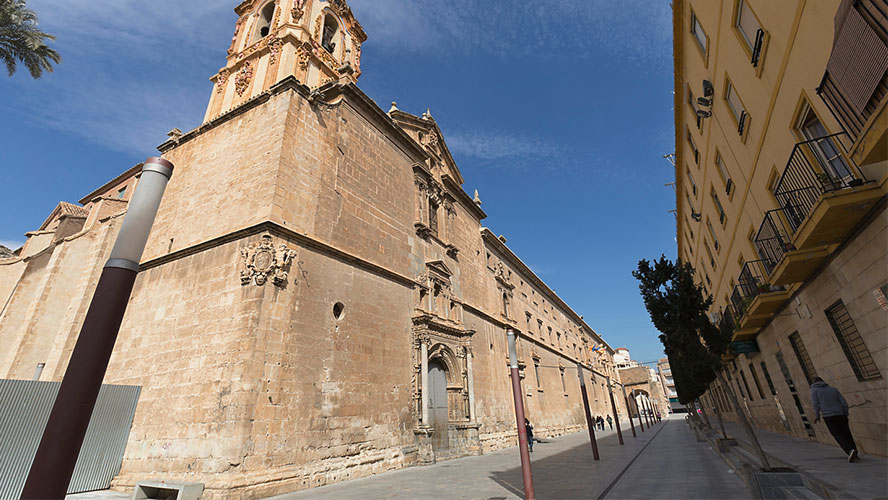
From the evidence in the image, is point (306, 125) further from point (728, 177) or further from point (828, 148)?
point (728, 177)

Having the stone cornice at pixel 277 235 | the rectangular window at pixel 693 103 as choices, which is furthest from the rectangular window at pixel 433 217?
the rectangular window at pixel 693 103

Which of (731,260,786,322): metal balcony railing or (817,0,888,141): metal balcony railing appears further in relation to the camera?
(731,260,786,322): metal balcony railing

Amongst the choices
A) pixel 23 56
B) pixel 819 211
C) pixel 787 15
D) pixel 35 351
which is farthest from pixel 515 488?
pixel 23 56

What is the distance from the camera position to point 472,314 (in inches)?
757

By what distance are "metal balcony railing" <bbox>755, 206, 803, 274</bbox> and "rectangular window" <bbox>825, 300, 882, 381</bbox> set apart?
141cm

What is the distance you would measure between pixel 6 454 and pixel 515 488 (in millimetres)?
10589

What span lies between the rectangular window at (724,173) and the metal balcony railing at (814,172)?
5.00 meters

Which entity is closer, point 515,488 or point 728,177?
point 515,488

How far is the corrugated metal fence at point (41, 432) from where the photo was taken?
8148mm

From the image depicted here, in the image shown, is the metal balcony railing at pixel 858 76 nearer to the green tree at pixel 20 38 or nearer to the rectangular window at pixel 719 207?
the rectangular window at pixel 719 207

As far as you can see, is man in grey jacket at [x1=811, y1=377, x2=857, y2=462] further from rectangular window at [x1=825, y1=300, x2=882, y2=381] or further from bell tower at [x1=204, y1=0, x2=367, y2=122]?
bell tower at [x1=204, y1=0, x2=367, y2=122]

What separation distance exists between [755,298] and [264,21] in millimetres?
22500

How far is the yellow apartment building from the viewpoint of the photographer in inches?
223

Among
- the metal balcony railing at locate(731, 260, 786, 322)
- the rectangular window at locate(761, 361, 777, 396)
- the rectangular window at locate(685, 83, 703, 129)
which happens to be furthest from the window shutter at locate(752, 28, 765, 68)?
the rectangular window at locate(761, 361, 777, 396)
